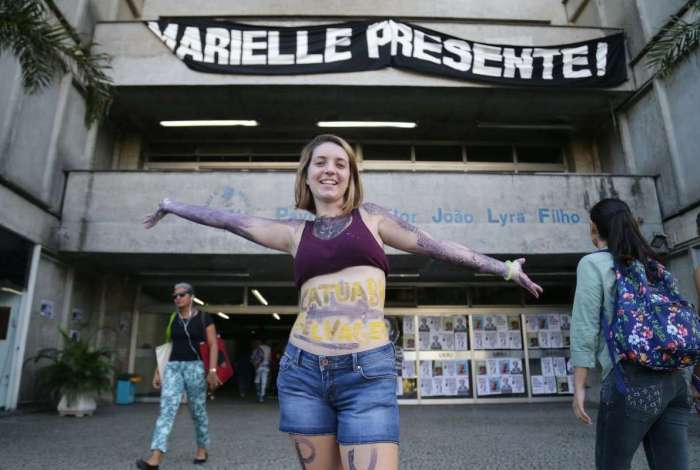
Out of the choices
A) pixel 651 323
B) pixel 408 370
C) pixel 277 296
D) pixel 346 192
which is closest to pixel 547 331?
pixel 408 370

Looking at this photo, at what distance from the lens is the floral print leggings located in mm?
4859

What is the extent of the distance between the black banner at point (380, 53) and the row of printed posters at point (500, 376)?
691 cm

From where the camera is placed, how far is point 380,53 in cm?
1152

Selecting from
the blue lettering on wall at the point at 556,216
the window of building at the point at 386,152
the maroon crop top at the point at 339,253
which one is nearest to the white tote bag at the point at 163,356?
the maroon crop top at the point at 339,253

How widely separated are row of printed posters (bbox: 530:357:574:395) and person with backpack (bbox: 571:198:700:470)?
11.3 m

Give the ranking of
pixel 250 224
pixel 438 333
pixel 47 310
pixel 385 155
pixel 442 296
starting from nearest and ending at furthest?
pixel 250 224 < pixel 47 310 < pixel 438 333 < pixel 442 296 < pixel 385 155

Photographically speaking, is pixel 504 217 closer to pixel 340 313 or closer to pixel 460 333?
pixel 460 333

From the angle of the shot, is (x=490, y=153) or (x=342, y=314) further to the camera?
(x=490, y=153)

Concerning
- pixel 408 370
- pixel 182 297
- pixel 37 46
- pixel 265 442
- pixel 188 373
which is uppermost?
pixel 37 46

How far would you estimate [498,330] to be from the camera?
12.8 meters

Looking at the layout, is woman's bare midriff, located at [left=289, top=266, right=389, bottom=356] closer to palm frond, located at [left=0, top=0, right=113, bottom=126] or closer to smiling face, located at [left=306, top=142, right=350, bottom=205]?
smiling face, located at [left=306, top=142, right=350, bottom=205]

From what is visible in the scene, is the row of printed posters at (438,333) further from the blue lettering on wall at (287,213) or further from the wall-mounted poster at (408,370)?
the blue lettering on wall at (287,213)

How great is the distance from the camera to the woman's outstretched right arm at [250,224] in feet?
6.81

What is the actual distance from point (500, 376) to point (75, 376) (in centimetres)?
965
